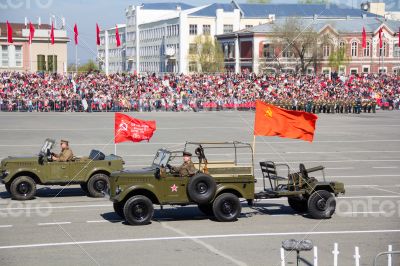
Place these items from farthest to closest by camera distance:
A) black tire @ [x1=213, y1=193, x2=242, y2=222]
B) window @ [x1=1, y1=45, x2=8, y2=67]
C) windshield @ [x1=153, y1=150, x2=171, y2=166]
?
window @ [x1=1, y1=45, x2=8, y2=67] < windshield @ [x1=153, y1=150, x2=171, y2=166] < black tire @ [x1=213, y1=193, x2=242, y2=222]

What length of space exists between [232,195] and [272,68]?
76683mm

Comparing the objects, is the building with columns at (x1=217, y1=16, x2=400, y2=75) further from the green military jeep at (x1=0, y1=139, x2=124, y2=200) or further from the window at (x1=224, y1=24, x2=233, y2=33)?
the green military jeep at (x1=0, y1=139, x2=124, y2=200)

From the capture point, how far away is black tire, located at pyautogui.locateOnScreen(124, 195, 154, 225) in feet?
50.8

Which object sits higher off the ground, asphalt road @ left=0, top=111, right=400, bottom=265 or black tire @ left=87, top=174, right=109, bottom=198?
black tire @ left=87, top=174, right=109, bottom=198

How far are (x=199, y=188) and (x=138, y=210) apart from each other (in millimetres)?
1429

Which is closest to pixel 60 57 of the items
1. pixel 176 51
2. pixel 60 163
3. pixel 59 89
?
pixel 59 89

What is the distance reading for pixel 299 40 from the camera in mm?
89062

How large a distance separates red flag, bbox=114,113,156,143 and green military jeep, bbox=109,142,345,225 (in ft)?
13.5

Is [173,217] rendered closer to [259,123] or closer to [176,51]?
[259,123]

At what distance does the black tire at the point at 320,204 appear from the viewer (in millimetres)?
16500

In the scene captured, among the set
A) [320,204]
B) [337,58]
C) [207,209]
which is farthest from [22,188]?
[337,58]

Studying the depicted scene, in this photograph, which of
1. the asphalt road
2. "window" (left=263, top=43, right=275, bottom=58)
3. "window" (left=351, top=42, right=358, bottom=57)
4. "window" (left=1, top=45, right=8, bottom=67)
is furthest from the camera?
"window" (left=351, top=42, right=358, bottom=57)

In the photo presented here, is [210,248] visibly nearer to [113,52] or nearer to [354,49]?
[354,49]

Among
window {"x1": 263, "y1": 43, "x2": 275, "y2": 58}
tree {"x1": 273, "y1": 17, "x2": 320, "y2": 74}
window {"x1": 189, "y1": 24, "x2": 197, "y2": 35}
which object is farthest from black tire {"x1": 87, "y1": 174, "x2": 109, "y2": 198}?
window {"x1": 189, "y1": 24, "x2": 197, "y2": 35}
